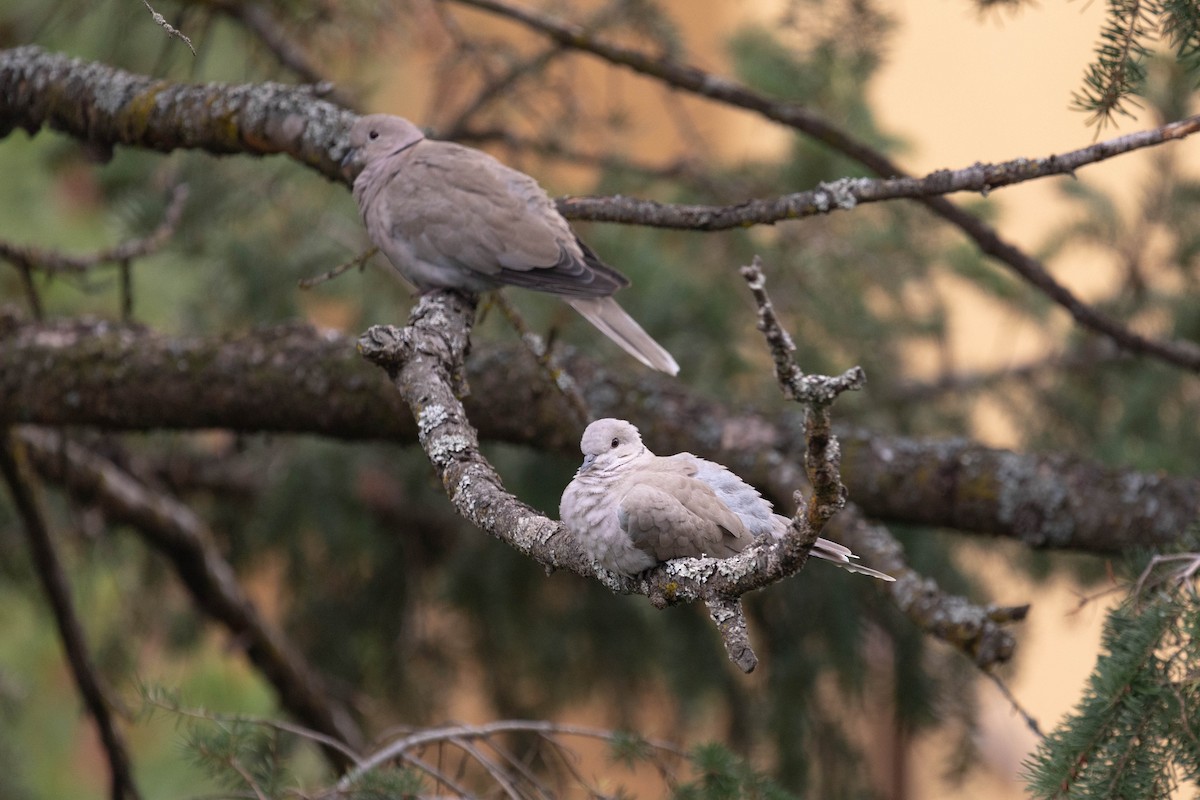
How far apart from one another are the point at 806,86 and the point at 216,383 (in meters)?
1.90

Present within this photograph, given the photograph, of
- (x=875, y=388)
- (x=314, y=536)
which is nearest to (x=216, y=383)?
(x=314, y=536)

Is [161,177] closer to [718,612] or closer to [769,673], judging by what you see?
[769,673]

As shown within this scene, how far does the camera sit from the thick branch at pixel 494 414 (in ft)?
7.76

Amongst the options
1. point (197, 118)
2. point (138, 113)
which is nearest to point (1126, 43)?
point (197, 118)

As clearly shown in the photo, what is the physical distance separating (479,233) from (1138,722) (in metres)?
1.21

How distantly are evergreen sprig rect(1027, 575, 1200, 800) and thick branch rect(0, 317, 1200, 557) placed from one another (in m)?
0.83

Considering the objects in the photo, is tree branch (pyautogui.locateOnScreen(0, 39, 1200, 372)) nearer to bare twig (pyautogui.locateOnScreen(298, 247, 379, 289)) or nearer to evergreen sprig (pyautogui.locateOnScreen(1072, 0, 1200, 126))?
bare twig (pyautogui.locateOnScreen(298, 247, 379, 289))

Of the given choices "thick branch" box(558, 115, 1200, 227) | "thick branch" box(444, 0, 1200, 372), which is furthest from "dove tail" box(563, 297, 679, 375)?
"thick branch" box(444, 0, 1200, 372)

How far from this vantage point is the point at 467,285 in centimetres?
199

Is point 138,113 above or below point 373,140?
below

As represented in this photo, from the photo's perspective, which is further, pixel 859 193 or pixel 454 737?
pixel 454 737

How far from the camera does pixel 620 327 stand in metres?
2.05

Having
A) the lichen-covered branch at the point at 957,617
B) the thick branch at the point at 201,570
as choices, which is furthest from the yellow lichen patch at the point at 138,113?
the lichen-covered branch at the point at 957,617

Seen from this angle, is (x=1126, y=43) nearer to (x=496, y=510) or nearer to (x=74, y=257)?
(x=496, y=510)
